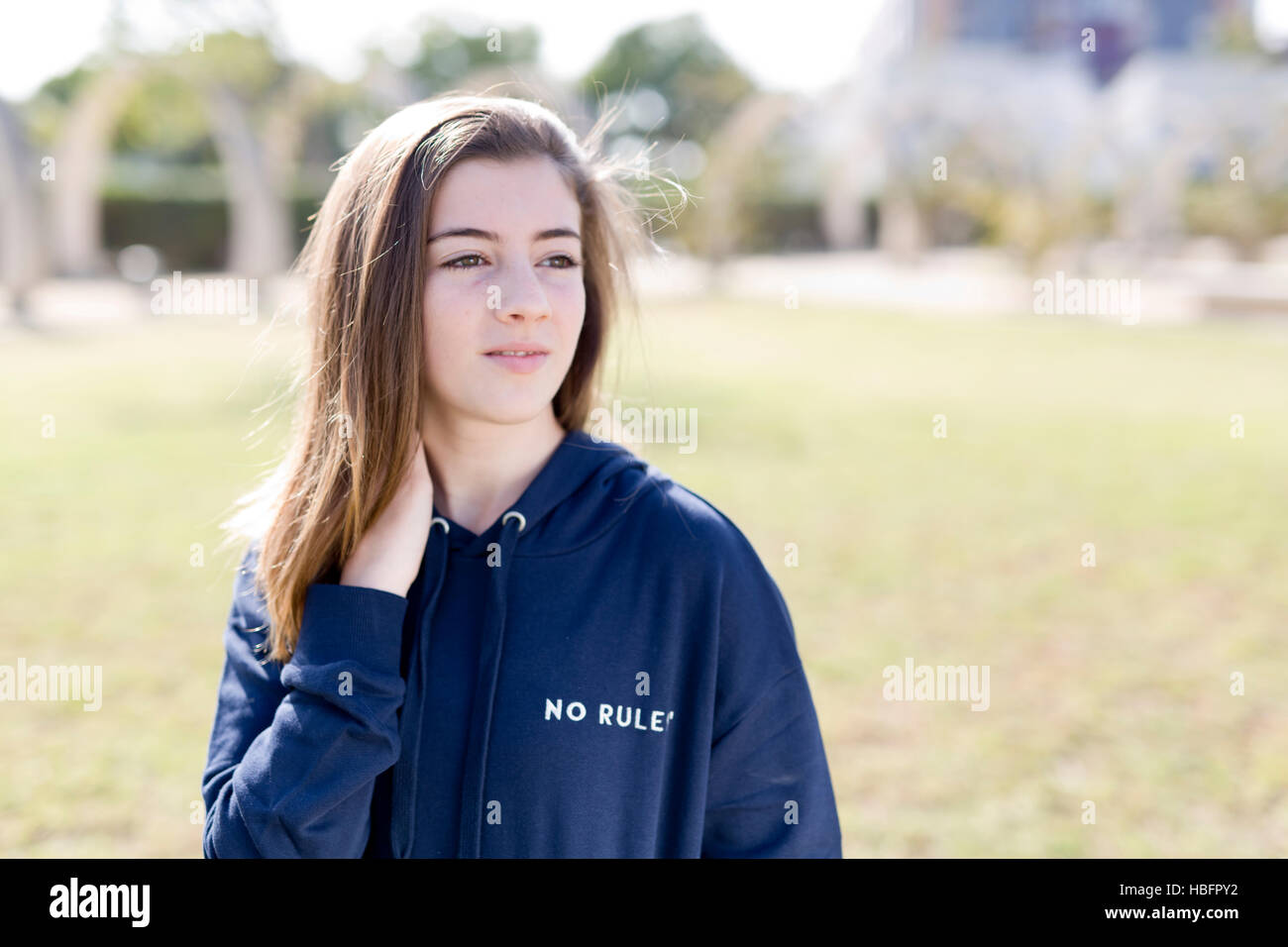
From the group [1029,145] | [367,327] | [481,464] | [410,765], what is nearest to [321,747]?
[410,765]

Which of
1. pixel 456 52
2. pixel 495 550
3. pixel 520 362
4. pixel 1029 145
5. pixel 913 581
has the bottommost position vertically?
pixel 913 581

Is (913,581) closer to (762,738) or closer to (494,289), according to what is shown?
(762,738)

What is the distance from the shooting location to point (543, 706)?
156 cm

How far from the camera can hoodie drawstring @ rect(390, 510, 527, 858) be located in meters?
1.54

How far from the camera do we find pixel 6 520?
7.11 metres

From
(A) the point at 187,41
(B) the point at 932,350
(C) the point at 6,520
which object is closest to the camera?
(C) the point at 6,520

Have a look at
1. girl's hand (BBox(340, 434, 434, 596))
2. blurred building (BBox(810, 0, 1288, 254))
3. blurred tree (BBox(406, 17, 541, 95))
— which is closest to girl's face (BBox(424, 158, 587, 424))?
girl's hand (BBox(340, 434, 434, 596))

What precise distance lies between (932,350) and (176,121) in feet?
78.4

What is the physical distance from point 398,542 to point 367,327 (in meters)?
0.33

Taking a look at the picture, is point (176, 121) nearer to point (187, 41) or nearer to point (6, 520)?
point (187, 41)

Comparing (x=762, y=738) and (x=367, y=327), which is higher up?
(x=367, y=327)

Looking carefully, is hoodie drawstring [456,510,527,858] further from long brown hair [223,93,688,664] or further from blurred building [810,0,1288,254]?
blurred building [810,0,1288,254]
